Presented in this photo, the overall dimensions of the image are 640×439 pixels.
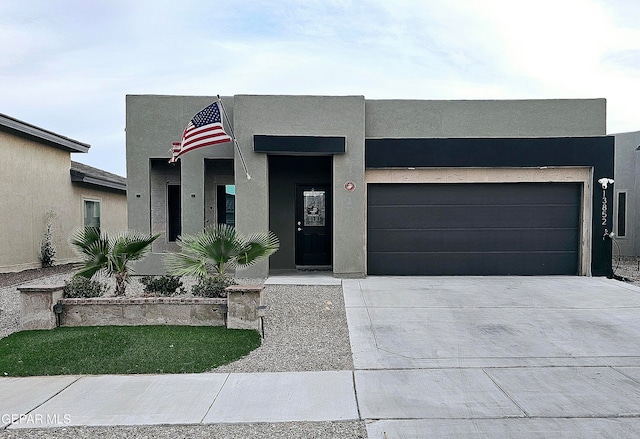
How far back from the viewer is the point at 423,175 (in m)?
11.8

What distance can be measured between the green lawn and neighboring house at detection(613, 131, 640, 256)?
16077 millimetres

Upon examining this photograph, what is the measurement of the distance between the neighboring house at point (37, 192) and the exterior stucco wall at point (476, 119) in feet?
34.2

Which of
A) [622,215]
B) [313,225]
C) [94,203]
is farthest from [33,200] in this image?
[622,215]

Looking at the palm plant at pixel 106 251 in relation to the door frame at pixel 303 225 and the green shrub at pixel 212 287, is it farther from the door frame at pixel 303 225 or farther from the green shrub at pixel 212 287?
the door frame at pixel 303 225

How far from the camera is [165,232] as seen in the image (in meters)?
13.0

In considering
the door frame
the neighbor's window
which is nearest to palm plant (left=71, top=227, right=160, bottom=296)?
the door frame

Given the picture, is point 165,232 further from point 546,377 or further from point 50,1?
point 546,377

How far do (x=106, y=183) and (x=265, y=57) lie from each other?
8581 mm

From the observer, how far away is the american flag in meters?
9.73

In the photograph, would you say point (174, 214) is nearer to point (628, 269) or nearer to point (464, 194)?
point (464, 194)

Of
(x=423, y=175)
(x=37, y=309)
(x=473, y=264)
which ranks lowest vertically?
(x=37, y=309)

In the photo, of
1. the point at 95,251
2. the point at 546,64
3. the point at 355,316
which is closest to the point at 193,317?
the point at 95,251

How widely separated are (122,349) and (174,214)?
744 centimetres

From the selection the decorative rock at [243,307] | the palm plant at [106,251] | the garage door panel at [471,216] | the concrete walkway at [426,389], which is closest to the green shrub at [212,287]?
the decorative rock at [243,307]
